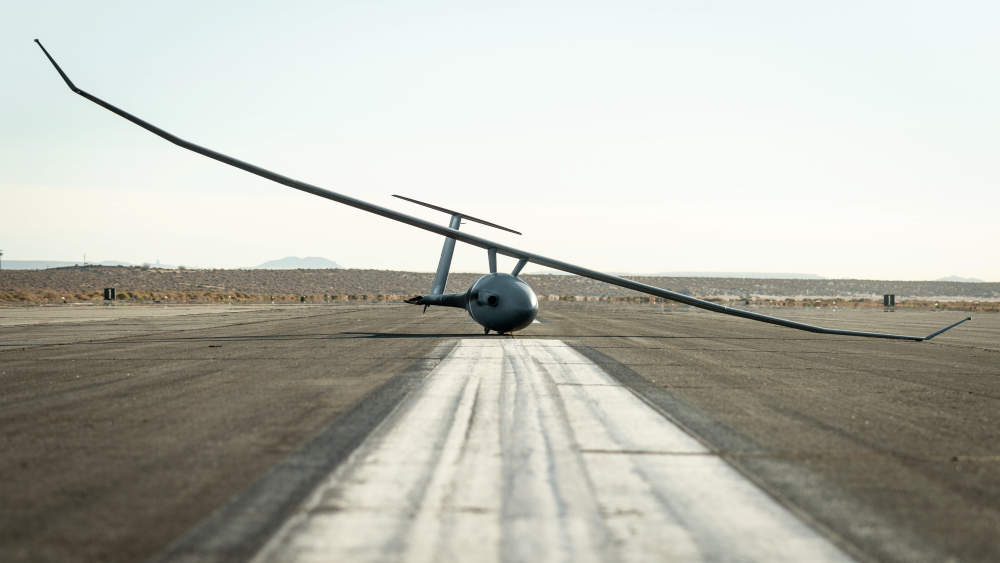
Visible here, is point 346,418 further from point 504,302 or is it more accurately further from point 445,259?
point 445,259

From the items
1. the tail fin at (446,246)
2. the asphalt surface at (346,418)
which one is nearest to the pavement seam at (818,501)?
the asphalt surface at (346,418)

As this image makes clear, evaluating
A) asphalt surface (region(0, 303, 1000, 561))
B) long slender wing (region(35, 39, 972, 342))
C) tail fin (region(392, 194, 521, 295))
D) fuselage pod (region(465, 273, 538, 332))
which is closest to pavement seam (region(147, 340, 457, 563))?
asphalt surface (region(0, 303, 1000, 561))

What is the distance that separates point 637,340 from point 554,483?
58.1ft

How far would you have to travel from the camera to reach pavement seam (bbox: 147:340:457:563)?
4.36m

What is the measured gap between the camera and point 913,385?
12914 mm

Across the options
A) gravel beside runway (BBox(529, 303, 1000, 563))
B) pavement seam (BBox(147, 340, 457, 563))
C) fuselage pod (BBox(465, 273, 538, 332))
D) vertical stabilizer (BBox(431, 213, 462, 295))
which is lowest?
gravel beside runway (BBox(529, 303, 1000, 563))

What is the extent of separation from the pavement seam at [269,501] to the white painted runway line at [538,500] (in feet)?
0.47

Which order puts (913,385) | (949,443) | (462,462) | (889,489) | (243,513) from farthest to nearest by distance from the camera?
1. (913,385)
2. (949,443)
3. (462,462)
4. (889,489)
5. (243,513)

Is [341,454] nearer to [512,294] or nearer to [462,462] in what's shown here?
[462,462]

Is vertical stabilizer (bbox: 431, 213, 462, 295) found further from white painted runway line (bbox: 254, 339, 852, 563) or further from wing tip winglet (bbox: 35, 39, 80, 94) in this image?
white painted runway line (bbox: 254, 339, 852, 563)

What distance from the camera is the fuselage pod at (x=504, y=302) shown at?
2209 centimetres

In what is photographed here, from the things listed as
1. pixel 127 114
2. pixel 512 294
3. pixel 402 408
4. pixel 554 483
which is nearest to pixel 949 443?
pixel 554 483

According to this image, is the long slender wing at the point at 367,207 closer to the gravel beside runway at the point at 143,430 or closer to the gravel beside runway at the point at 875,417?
the gravel beside runway at the point at 875,417

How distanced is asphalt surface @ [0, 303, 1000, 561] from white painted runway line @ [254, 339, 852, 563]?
46cm
